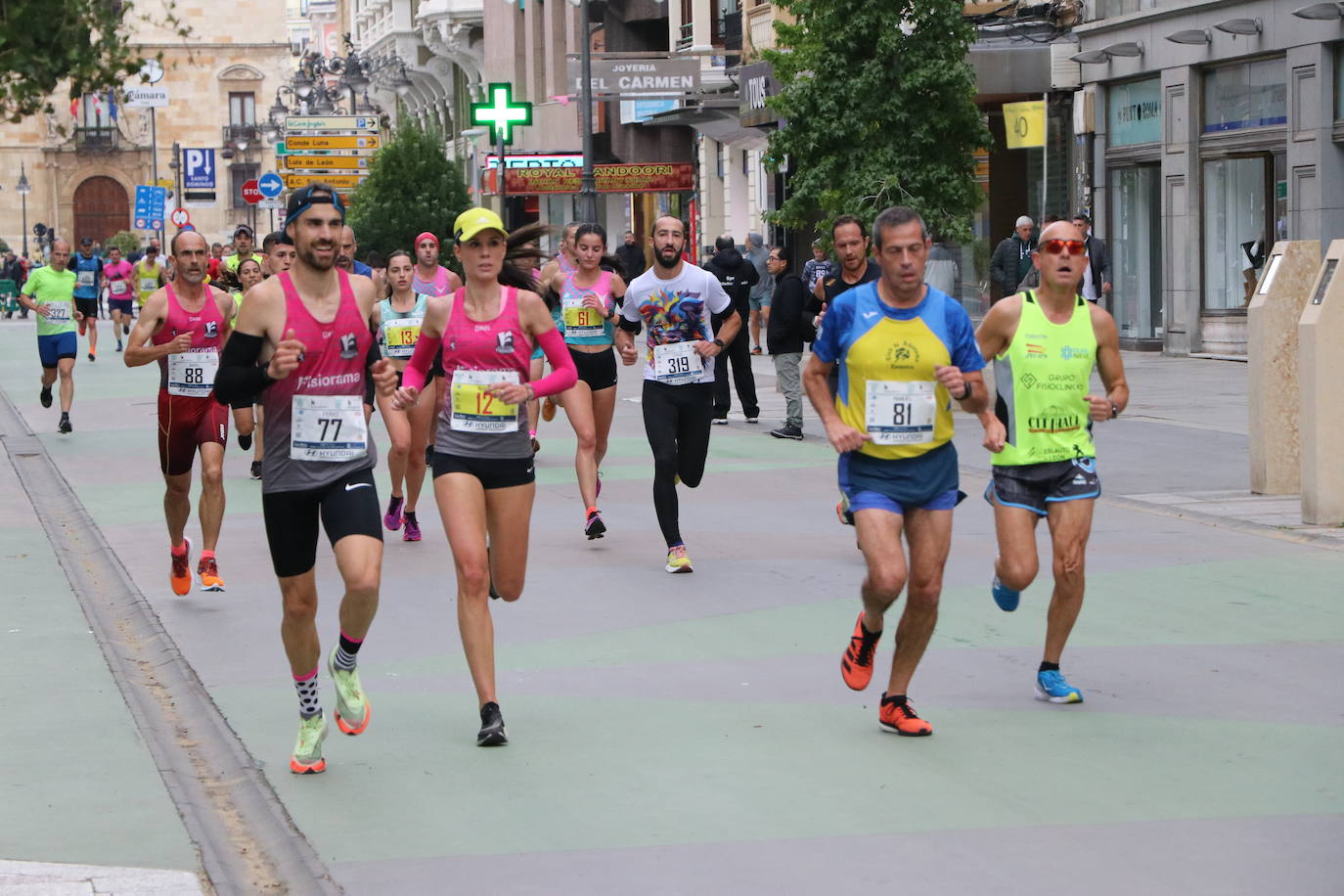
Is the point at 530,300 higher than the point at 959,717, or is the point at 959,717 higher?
the point at 530,300

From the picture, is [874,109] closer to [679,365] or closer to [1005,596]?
[679,365]

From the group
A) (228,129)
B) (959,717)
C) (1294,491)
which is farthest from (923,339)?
(228,129)

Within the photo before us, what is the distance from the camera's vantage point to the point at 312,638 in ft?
22.5

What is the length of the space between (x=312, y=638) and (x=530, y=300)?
5.13 ft

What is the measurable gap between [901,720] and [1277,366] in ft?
23.8

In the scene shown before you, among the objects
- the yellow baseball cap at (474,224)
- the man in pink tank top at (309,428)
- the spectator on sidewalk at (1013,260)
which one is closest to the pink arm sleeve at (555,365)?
the yellow baseball cap at (474,224)

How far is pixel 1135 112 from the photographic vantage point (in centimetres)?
2830

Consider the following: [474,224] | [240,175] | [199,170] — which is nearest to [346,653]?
[474,224]

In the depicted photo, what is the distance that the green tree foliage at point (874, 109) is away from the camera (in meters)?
22.7

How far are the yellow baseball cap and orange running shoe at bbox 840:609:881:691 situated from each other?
1.94m

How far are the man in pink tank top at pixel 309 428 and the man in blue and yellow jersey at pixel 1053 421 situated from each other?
91.6 inches

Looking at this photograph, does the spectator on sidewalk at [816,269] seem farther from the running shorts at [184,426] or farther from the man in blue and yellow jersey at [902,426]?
the man in blue and yellow jersey at [902,426]

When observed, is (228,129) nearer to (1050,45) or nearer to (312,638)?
(1050,45)

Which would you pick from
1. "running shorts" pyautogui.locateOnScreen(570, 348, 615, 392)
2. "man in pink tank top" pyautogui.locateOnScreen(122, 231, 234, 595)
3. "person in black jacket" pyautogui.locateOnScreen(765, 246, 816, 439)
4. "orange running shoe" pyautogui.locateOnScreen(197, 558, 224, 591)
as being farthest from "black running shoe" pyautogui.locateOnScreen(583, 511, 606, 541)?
"person in black jacket" pyautogui.locateOnScreen(765, 246, 816, 439)
